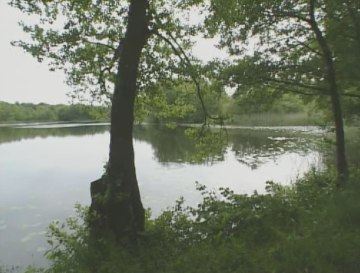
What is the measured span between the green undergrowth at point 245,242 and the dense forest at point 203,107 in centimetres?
2

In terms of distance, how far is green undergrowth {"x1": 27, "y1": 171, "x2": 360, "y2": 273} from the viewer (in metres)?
3.90

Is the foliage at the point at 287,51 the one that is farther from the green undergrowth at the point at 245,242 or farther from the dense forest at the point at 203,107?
the green undergrowth at the point at 245,242

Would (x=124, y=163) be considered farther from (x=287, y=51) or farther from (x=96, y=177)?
(x=96, y=177)

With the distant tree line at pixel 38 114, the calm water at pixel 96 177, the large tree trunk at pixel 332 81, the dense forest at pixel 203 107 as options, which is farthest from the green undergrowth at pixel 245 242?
the distant tree line at pixel 38 114

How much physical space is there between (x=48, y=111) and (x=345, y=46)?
11921 cm

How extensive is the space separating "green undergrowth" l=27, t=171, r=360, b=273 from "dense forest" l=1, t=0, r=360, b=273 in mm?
21

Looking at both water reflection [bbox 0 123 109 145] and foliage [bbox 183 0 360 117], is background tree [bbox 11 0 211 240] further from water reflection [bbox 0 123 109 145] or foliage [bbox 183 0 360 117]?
water reflection [bbox 0 123 109 145]

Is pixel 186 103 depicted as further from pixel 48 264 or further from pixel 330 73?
pixel 48 264

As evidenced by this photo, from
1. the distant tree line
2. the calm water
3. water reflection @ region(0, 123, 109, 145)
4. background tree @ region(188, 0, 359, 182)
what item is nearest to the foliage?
background tree @ region(188, 0, 359, 182)

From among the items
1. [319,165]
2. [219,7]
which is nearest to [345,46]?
[219,7]

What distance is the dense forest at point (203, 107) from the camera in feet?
15.3

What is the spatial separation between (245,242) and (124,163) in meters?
2.51

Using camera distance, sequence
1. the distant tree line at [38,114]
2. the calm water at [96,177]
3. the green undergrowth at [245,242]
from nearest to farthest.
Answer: the green undergrowth at [245,242]
the calm water at [96,177]
the distant tree line at [38,114]

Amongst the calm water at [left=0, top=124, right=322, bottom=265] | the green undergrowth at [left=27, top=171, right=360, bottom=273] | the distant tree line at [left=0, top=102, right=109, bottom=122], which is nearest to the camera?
the green undergrowth at [left=27, top=171, right=360, bottom=273]
